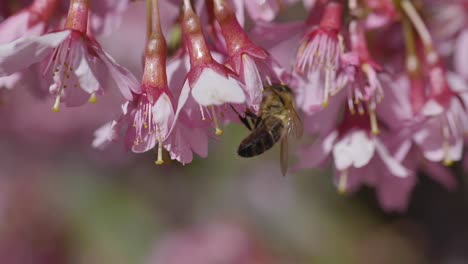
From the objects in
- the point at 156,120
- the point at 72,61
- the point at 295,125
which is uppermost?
the point at 72,61

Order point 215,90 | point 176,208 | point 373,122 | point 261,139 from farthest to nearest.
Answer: point 176,208 < point 373,122 < point 261,139 < point 215,90

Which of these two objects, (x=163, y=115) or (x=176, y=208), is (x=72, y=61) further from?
(x=176, y=208)

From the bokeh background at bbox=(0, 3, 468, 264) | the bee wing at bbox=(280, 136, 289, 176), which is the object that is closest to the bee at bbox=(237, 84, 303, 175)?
the bee wing at bbox=(280, 136, 289, 176)

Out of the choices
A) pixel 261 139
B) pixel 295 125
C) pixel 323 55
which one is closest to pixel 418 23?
pixel 323 55

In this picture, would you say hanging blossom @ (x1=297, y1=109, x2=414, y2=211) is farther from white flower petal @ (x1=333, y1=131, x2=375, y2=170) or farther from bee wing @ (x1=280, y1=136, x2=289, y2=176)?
bee wing @ (x1=280, y1=136, x2=289, y2=176)

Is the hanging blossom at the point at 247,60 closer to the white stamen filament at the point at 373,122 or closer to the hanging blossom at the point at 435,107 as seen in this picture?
the white stamen filament at the point at 373,122

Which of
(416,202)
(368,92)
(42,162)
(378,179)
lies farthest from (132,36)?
(368,92)

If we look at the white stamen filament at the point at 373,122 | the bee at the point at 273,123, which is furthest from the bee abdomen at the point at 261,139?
the white stamen filament at the point at 373,122
